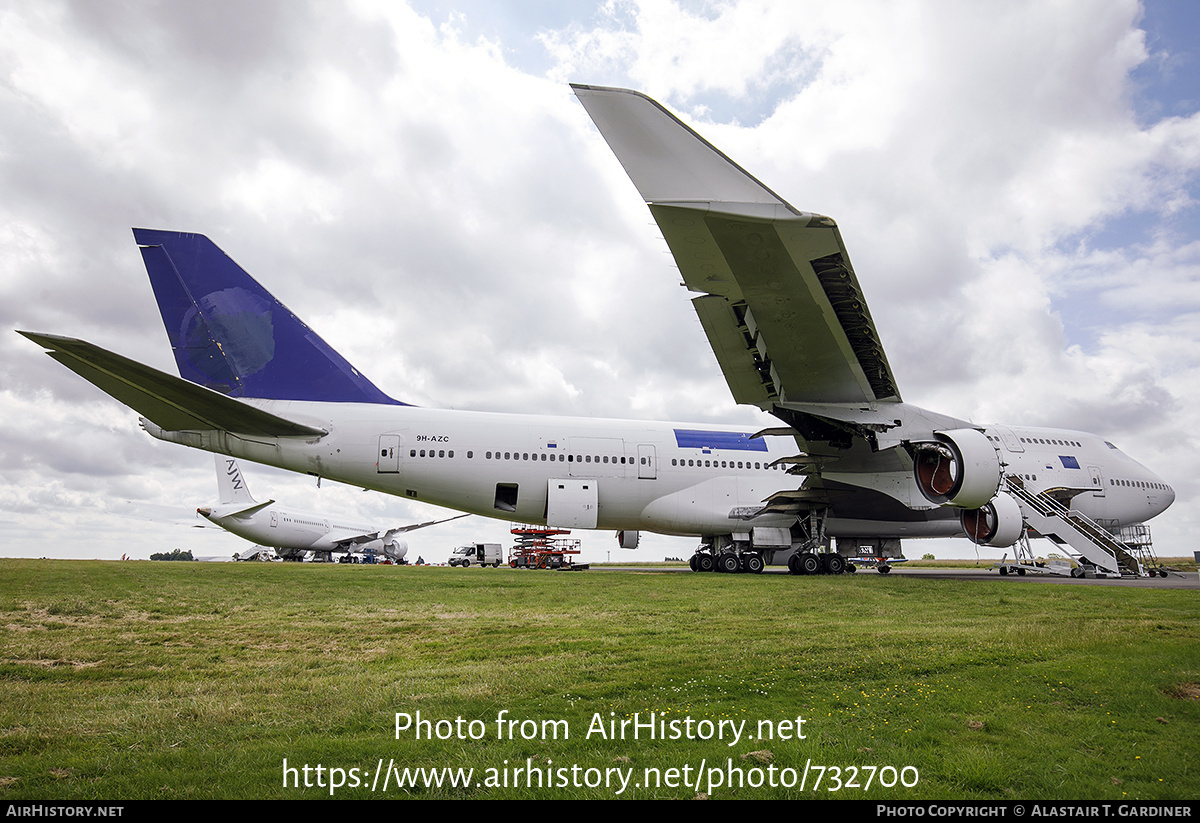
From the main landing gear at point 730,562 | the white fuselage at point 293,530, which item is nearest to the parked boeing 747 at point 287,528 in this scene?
the white fuselage at point 293,530

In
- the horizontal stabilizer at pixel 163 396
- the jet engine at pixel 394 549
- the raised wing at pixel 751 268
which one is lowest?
the jet engine at pixel 394 549

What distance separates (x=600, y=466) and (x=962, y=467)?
9.24 meters

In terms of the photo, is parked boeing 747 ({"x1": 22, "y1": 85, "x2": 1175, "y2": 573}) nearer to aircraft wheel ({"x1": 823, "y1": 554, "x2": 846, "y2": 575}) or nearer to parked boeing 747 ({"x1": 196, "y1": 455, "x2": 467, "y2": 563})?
aircraft wheel ({"x1": 823, "y1": 554, "x2": 846, "y2": 575})

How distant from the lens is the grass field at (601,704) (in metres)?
3.03

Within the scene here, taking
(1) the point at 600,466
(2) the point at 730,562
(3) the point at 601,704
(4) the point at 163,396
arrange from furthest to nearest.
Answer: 1. (2) the point at 730,562
2. (1) the point at 600,466
3. (4) the point at 163,396
4. (3) the point at 601,704

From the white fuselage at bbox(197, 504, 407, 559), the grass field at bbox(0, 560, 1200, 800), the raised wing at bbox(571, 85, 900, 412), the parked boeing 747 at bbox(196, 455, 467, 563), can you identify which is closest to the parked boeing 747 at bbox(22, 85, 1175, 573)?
the raised wing at bbox(571, 85, 900, 412)

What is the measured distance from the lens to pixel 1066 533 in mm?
16734

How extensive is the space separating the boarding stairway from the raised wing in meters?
6.38

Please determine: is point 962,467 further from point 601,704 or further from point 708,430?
point 601,704

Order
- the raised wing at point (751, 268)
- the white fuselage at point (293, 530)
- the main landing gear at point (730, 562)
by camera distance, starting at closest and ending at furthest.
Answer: the raised wing at point (751, 268)
the main landing gear at point (730, 562)
the white fuselage at point (293, 530)

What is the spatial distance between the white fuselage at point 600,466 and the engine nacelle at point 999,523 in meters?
1.27

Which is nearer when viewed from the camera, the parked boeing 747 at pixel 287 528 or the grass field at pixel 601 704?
the grass field at pixel 601 704

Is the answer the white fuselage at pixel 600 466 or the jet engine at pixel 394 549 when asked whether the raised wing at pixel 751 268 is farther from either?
the jet engine at pixel 394 549

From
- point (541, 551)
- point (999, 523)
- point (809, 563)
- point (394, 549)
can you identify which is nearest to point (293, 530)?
point (394, 549)
